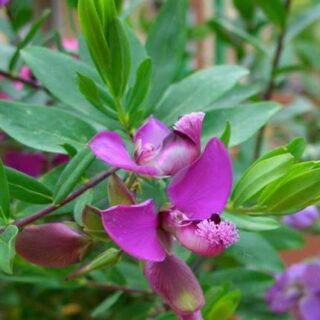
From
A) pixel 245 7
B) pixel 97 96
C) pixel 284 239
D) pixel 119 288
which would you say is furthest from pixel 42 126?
pixel 245 7

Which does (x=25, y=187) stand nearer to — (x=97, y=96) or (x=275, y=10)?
(x=97, y=96)

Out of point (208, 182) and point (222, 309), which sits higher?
point (208, 182)

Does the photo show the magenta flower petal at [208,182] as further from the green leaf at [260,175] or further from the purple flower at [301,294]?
the purple flower at [301,294]

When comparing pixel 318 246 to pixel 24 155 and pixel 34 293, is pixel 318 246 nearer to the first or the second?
pixel 34 293

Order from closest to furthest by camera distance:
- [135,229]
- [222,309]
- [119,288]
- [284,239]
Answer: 1. [135,229]
2. [222,309]
3. [119,288]
4. [284,239]

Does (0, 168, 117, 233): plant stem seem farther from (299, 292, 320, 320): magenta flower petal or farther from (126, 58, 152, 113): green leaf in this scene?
(299, 292, 320, 320): magenta flower petal

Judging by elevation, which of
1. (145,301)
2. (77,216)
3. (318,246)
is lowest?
(318,246)

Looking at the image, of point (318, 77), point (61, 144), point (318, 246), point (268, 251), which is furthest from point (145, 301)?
point (318, 77)
